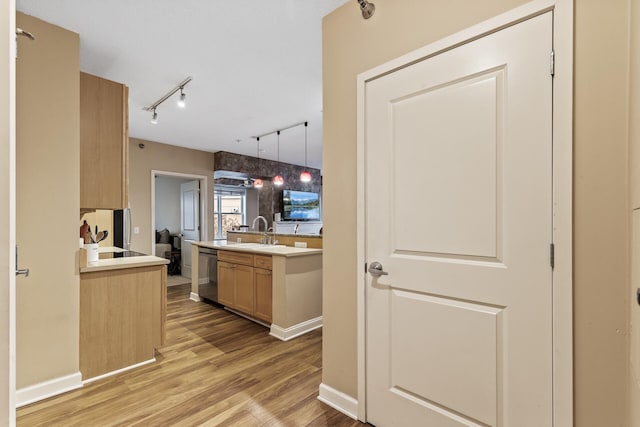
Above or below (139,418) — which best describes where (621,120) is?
above

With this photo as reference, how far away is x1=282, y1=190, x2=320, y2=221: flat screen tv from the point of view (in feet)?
25.6

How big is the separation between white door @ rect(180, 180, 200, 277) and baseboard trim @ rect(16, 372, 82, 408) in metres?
4.03

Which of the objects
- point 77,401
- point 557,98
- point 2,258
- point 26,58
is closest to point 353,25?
point 557,98

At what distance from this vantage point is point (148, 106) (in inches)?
143

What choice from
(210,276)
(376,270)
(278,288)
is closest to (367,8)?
(376,270)

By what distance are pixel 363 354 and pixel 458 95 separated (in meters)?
1.47

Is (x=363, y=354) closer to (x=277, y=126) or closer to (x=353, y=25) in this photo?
(x=353, y=25)

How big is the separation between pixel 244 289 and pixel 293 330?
83 cm

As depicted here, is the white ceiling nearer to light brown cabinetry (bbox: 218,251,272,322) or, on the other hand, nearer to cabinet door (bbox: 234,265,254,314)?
light brown cabinetry (bbox: 218,251,272,322)

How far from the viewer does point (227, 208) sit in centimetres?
849

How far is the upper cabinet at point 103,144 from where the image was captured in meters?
2.28

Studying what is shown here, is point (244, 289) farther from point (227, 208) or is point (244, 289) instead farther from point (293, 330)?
point (227, 208)

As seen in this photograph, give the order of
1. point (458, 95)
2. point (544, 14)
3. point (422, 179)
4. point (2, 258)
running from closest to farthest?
point (2, 258) → point (544, 14) → point (458, 95) → point (422, 179)

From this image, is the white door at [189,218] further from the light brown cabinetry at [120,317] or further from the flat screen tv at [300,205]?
the light brown cabinetry at [120,317]
